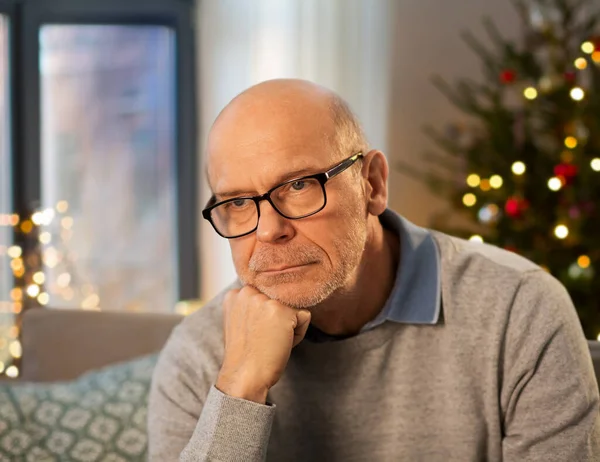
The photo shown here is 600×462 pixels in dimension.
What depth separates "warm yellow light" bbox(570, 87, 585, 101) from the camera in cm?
288

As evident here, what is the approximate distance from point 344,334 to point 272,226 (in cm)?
31

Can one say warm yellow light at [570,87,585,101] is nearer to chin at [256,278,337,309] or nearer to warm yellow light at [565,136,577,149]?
warm yellow light at [565,136,577,149]

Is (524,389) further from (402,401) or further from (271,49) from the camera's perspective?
(271,49)

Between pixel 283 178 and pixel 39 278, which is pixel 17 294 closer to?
pixel 39 278

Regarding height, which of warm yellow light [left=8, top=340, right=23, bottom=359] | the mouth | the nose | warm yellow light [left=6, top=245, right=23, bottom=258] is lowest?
warm yellow light [left=8, top=340, right=23, bottom=359]

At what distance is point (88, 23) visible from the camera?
385cm

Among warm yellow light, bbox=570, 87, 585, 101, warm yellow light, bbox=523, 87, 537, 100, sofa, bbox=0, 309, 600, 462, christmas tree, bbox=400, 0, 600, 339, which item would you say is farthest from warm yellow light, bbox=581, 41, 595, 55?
sofa, bbox=0, 309, 600, 462

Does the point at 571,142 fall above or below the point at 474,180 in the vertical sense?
above

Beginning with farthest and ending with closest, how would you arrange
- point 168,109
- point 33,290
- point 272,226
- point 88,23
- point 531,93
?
point 168,109, point 88,23, point 33,290, point 531,93, point 272,226

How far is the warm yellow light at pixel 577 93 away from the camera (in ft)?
9.46

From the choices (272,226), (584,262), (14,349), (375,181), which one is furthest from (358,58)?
(272,226)

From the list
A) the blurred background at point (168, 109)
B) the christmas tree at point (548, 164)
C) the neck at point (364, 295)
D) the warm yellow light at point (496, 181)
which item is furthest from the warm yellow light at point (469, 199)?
the neck at point (364, 295)

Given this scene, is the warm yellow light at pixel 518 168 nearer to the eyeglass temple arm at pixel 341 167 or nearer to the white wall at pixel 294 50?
the white wall at pixel 294 50

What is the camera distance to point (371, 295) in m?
1.47
